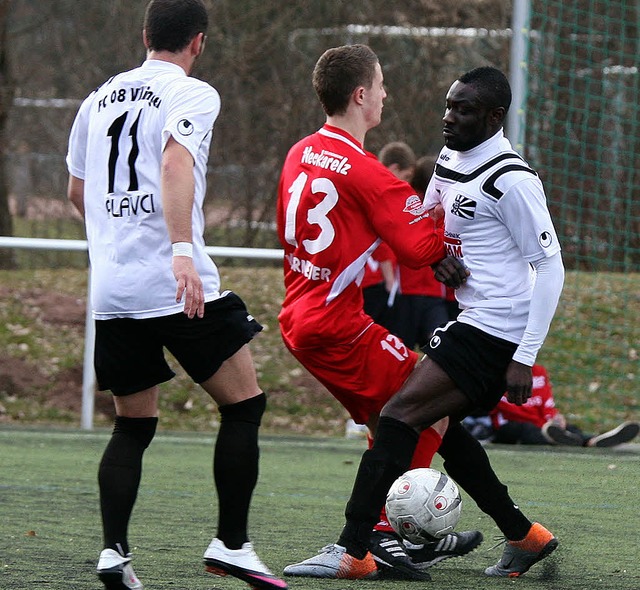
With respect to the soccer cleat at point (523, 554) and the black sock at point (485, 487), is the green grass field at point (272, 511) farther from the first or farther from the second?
the black sock at point (485, 487)

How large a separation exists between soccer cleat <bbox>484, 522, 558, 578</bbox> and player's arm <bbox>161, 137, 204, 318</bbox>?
4.83ft

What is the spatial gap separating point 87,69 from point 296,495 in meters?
9.68

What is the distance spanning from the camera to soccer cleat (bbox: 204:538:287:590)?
3.80 m

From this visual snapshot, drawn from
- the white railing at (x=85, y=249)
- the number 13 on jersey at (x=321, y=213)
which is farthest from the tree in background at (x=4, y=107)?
the number 13 on jersey at (x=321, y=213)

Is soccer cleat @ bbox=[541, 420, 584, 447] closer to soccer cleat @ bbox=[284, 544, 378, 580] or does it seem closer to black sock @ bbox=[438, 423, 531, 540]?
black sock @ bbox=[438, 423, 531, 540]

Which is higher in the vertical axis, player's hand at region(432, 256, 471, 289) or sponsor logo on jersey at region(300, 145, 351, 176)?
sponsor logo on jersey at region(300, 145, 351, 176)

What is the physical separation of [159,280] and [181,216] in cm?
23

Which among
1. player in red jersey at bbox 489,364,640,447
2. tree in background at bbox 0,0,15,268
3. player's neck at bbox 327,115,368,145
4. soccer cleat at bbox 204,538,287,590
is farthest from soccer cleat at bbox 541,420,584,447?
tree in background at bbox 0,0,15,268

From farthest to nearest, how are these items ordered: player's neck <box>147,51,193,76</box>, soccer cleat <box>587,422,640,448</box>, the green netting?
1. the green netting
2. soccer cleat <box>587,422,640,448</box>
3. player's neck <box>147,51,193,76</box>

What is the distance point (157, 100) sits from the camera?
389 centimetres

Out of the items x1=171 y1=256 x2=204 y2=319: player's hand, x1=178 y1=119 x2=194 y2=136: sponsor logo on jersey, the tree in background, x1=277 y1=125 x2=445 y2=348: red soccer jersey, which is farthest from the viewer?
the tree in background

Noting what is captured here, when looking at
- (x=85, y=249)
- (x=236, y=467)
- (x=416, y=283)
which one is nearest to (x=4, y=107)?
(x=85, y=249)

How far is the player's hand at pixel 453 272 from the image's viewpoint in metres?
4.37

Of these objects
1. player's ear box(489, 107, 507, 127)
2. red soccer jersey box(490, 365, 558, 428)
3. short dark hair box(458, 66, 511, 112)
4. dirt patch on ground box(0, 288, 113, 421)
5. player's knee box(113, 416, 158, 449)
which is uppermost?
short dark hair box(458, 66, 511, 112)
